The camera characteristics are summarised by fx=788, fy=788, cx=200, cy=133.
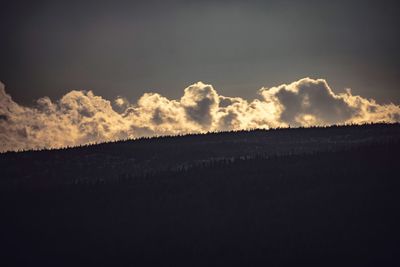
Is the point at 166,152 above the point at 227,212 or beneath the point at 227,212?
above

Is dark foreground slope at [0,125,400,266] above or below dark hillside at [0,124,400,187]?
below

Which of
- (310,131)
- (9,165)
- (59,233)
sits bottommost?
(59,233)

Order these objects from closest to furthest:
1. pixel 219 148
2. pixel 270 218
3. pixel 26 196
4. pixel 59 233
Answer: pixel 270 218, pixel 59 233, pixel 26 196, pixel 219 148

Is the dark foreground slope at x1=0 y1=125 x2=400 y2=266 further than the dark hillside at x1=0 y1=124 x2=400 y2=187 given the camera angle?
No

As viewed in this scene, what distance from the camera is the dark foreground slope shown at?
9575cm

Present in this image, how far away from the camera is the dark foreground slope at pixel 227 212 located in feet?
314

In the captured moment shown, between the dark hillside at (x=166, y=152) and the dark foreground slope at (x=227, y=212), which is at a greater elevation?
the dark hillside at (x=166, y=152)

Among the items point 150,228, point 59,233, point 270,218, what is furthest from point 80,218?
point 270,218

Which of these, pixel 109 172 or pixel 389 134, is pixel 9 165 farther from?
pixel 389 134

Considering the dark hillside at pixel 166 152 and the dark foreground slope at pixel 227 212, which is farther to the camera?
the dark hillside at pixel 166 152

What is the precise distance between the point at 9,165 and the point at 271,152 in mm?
48709

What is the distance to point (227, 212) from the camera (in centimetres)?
10988

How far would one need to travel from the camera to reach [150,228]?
4230 inches

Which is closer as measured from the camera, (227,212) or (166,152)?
(227,212)
